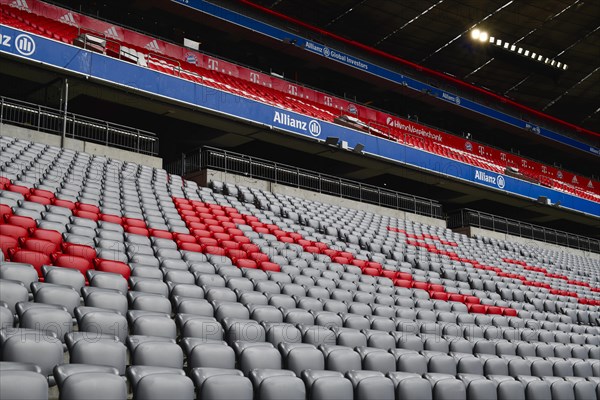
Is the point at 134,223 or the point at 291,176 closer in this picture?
the point at 134,223

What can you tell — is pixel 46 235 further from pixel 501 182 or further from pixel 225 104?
pixel 501 182

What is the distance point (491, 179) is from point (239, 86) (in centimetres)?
967

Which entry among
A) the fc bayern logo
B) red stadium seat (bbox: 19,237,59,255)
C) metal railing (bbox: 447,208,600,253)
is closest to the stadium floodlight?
metal railing (bbox: 447,208,600,253)

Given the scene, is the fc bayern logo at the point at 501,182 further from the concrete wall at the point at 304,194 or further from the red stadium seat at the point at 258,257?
the red stadium seat at the point at 258,257

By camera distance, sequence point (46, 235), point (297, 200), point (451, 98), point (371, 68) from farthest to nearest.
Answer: point (451, 98)
point (371, 68)
point (297, 200)
point (46, 235)

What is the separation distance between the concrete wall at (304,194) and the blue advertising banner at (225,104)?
5.89 feet

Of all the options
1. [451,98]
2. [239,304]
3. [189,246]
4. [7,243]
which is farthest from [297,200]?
[451,98]

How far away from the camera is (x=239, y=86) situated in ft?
60.9

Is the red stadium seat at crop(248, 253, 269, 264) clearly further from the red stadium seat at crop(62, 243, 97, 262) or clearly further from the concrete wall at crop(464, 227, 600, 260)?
the concrete wall at crop(464, 227, 600, 260)

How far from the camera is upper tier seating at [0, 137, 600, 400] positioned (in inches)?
141

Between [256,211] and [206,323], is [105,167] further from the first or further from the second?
[206,323]

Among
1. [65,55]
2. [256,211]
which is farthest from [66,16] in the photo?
[256,211]

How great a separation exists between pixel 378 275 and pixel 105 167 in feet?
18.7

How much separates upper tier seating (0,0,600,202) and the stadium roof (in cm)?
303
